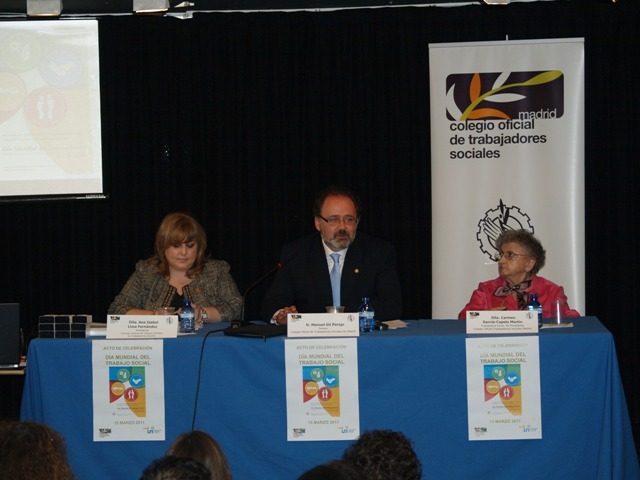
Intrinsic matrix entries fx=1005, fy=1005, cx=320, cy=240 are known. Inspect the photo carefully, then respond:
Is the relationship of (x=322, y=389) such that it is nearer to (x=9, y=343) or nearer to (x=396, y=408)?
(x=396, y=408)

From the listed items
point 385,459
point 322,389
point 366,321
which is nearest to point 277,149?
point 366,321

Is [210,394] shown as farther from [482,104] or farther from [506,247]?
[482,104]

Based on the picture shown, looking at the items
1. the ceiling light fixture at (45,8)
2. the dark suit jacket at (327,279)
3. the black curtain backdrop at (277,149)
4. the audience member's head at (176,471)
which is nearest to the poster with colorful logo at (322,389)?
the dark suit jacket at (327,279)

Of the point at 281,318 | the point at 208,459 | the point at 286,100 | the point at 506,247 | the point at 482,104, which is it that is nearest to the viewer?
the point at 208,459

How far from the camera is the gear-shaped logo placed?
5.87m

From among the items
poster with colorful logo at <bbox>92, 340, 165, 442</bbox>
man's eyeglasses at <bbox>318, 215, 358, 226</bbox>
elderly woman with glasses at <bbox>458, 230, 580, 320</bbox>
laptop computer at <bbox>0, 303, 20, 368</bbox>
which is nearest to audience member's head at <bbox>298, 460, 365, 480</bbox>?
poster with colorful logo at <bbox>92, 340, 165, 442</bbox>

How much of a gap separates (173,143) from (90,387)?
8.82 ft

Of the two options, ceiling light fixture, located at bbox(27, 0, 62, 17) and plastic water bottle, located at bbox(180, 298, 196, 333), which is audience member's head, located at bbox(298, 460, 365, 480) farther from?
ceiling light fixture, located at bbox(27, 0, 62, 17)

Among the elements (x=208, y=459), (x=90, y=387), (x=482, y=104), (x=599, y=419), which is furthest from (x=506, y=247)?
(x=208, y=459)

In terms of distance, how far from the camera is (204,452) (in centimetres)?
240

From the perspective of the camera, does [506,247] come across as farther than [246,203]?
No

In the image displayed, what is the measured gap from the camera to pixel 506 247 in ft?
15.1

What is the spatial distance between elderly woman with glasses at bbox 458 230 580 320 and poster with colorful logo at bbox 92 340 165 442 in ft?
4.74

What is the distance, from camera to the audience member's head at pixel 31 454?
193 centimetres
